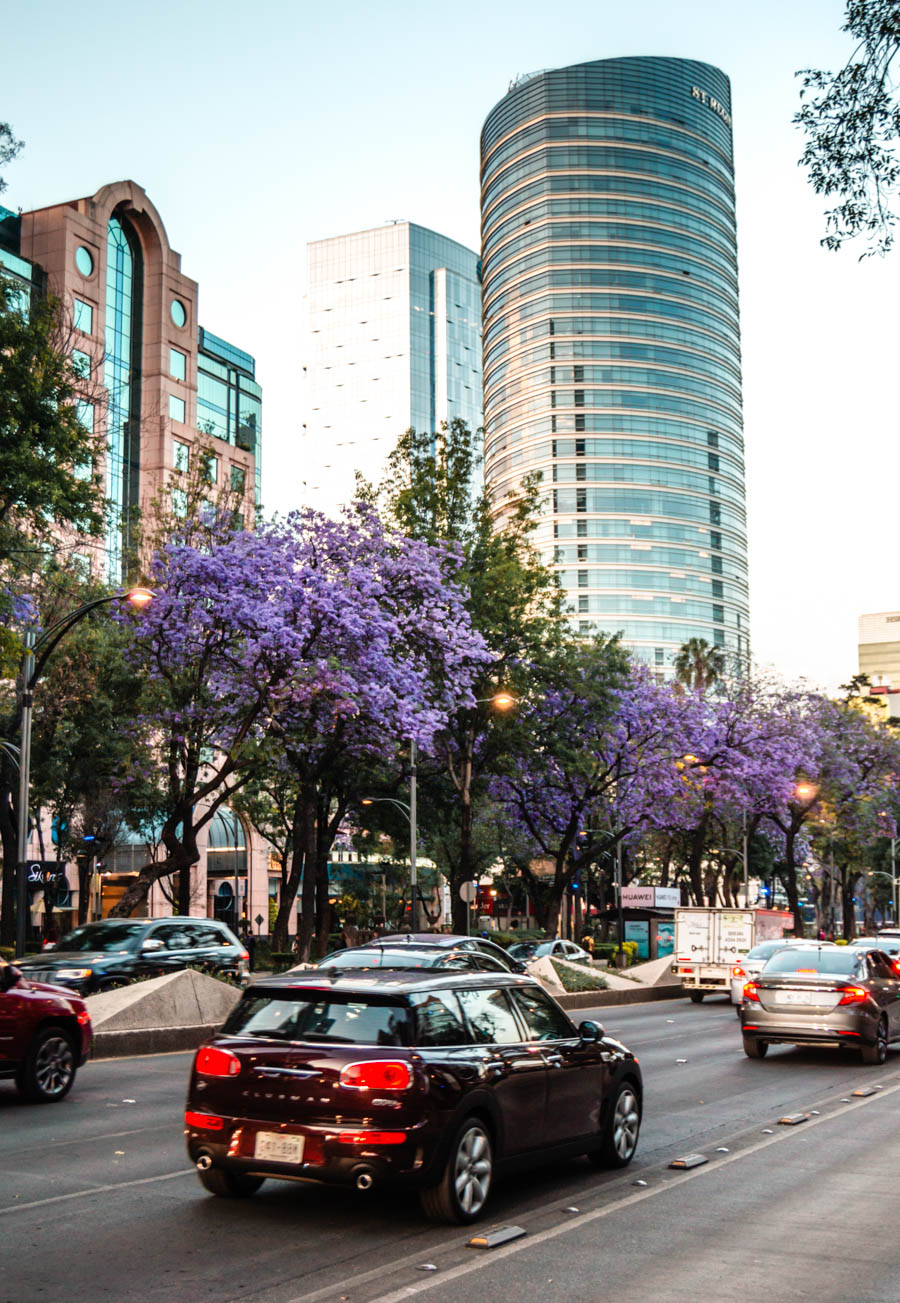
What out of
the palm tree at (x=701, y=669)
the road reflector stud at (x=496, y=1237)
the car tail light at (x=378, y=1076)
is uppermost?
the palm tree at (x=701, y=669)

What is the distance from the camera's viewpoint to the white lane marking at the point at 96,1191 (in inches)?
331

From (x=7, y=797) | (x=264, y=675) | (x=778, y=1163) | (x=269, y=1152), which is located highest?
(x=264, y=675)

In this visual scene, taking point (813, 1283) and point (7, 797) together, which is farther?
point (7, 797)

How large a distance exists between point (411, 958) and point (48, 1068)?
434 cm

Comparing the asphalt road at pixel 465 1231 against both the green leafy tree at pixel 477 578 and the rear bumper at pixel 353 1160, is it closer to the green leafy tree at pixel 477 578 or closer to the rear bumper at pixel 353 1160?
the rear bumper at pixel 353 1160

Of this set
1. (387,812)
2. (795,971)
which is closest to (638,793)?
(387,812)

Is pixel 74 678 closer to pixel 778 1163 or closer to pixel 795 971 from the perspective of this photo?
pixel 795 971

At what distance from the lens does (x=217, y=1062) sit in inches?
318

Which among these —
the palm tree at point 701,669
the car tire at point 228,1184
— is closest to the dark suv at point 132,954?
the car tire at point 228,1184

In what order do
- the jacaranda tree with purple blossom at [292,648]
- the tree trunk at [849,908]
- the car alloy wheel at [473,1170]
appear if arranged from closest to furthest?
the car alloy wheel at [473,1170] < the jacaranda tree with purple blossom at [292,648] < the tree trunk at [849,908]

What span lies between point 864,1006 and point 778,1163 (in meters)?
7.92

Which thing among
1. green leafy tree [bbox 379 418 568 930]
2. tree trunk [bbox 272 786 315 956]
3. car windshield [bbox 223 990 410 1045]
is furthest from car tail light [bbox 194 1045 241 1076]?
green leafy tree [bbox 379 418 568 930]

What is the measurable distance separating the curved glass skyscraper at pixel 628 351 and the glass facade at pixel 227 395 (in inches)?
2575

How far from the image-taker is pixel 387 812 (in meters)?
49.1
